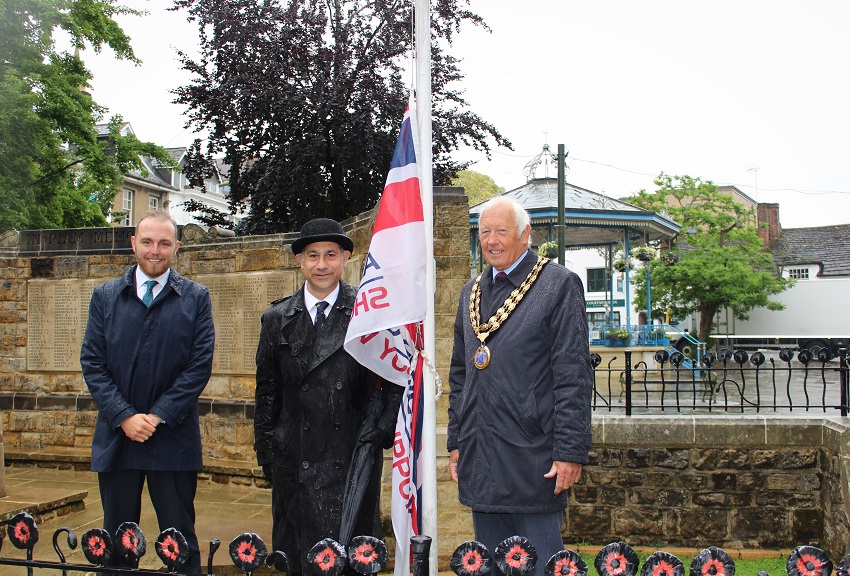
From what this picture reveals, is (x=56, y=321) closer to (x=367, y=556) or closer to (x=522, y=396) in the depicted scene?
(x=522, y=396)

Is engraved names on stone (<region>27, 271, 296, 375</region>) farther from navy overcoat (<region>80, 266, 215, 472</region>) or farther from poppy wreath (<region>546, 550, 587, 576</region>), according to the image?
poppy wreath (<region>546, 550, 587, 576</region>)

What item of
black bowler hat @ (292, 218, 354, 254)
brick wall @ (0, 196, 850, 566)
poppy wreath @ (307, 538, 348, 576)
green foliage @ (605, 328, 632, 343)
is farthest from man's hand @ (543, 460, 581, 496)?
green foliage @ (605, 328, 632, 343)

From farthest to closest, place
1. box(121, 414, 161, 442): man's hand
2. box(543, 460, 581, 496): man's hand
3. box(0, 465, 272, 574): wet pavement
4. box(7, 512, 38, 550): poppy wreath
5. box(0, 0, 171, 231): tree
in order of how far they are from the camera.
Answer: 1. box(0, 0, 171, 231): tree
2. box(0, 465, 272, 574): wet pavement
3. box(121, 414, 161, 442): man's hand
4. box(543, 460, 581, 496): man's hand
5. box(7, 512, 38, 550): poppy wreath

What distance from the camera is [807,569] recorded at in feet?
6.26

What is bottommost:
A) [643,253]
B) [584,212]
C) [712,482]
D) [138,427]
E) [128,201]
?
[712,482]

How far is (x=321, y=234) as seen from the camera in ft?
10.3

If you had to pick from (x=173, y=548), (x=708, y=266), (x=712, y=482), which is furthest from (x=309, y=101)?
(x=708, y=266)

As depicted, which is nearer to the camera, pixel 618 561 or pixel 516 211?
pixel 618 561

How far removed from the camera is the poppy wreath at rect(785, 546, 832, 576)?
1.89 m

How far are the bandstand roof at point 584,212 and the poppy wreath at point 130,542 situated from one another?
11.9 metres

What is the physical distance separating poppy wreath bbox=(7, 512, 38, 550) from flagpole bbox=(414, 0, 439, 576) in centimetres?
169

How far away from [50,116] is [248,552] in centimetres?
1812

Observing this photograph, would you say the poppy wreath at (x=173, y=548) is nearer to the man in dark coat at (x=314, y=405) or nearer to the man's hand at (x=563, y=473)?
the man in dark coat at (x=314, y=405)

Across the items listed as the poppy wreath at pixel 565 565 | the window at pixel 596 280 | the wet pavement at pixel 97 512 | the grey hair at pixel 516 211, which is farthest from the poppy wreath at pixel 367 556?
the window at pixel 596 280
